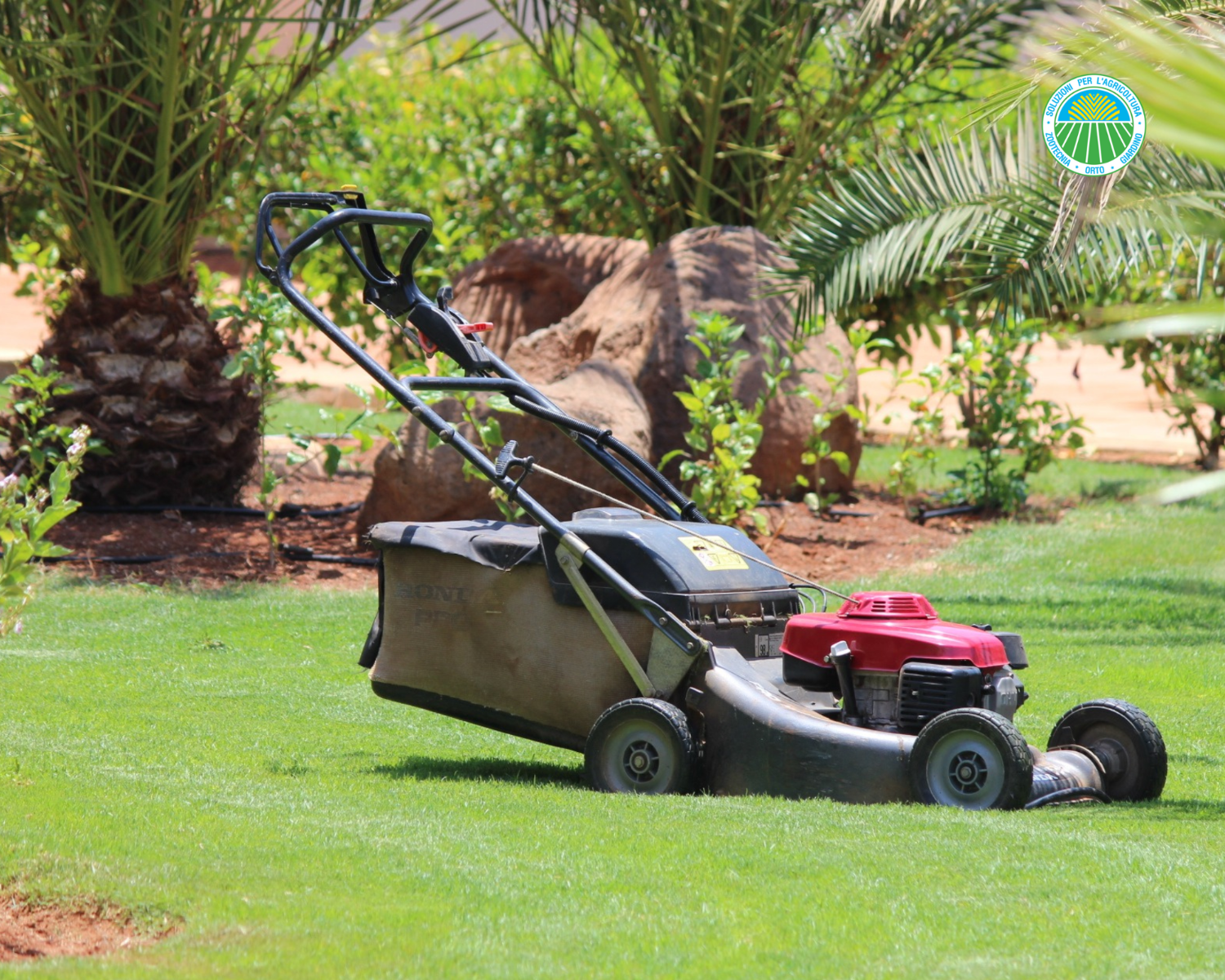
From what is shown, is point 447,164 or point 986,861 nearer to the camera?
point 986,861

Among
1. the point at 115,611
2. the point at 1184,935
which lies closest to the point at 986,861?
the point at 1184,935

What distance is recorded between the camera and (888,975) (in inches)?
122

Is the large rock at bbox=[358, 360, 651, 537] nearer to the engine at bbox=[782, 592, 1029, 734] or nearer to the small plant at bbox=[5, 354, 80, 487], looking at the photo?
the small plant at bbox=[5, 354, 80, 487]

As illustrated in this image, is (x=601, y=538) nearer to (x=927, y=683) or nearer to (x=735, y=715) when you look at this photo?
(x=735, y=715)

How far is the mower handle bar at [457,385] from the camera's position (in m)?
4.70

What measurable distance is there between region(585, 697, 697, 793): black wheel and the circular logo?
10.1 ft

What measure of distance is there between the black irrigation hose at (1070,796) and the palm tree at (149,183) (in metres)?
6.13

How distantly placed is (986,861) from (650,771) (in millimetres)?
1236

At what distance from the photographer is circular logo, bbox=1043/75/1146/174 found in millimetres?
6328

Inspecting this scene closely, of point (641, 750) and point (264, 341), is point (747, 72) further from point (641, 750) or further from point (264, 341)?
point (641, 750)

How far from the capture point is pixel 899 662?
4.57 metres

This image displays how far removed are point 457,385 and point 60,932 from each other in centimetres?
207

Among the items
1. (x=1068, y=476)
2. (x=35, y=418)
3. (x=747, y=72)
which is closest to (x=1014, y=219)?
(x=747, y=72)

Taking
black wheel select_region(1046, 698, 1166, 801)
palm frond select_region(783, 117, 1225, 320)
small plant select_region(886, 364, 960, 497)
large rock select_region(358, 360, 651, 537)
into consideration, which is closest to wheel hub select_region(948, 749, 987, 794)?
black wheel select_region(1046, 698, 1166, 801)
